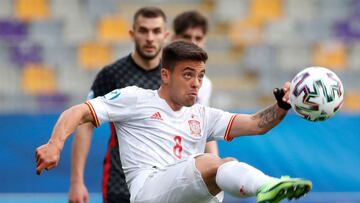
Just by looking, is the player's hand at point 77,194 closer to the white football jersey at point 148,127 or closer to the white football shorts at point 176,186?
the white football jersey at point 148,127

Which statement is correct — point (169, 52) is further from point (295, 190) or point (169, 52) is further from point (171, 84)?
point (295, 190)

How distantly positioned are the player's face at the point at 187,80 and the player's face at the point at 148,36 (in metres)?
1.42

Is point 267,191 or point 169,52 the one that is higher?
point 169,52

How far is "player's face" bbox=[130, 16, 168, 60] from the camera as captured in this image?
7.83 meters

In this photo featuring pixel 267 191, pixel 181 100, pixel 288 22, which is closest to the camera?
pixel 267 191

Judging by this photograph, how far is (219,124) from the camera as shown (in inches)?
262

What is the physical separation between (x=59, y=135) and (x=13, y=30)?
10296 mm

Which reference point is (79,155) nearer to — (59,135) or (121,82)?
(121,82)

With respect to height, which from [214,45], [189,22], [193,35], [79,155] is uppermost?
[189,22]

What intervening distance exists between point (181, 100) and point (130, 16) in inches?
411

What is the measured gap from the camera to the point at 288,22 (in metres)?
16.6

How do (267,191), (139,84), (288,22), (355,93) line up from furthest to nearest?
(288,22)
(355,93)
(139,84)
(267,191)

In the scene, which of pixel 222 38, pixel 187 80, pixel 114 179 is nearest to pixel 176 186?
pixel 187 80

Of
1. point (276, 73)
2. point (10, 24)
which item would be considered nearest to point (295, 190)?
point (276, 73)
